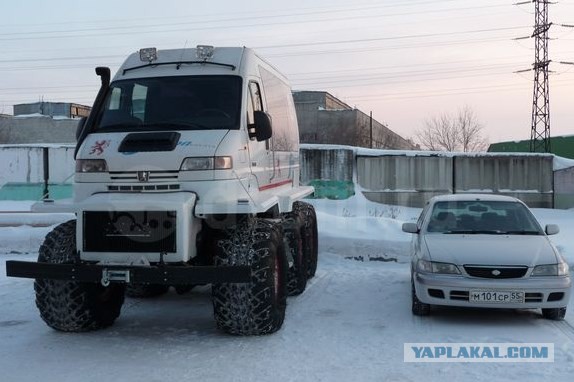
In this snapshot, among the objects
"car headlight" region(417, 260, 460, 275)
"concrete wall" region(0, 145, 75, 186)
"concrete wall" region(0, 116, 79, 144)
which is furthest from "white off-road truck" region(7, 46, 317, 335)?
"concrete wall" region(0, 116, 79, 144)

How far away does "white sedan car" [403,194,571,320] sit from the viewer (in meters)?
6.62

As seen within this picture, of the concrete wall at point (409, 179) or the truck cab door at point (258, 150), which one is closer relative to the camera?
the truck cab door at point (258, 150)

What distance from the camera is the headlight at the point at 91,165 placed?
6211 mm

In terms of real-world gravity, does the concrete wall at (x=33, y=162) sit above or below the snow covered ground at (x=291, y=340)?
above

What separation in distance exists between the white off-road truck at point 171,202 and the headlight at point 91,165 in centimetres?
1

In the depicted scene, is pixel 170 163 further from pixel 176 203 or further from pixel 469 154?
pixel 469 154

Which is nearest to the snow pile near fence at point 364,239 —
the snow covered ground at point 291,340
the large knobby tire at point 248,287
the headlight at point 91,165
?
the snow covered ground at point 291,340

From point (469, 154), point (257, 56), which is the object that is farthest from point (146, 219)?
point (469, 154)

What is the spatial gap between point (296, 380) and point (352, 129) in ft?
188

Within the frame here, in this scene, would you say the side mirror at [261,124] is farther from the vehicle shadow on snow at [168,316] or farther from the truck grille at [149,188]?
the vehicle shadow on snow at [168,316]

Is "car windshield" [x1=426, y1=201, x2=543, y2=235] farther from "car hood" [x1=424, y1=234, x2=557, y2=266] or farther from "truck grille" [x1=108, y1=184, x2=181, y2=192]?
"truck grille" [x1=108, y1=184, x2=181, y2=192]

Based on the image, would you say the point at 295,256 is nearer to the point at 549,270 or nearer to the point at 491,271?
the point at 491,271

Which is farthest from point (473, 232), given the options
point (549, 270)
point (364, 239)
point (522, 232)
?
point (364, 239)

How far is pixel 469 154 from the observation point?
913 inches
